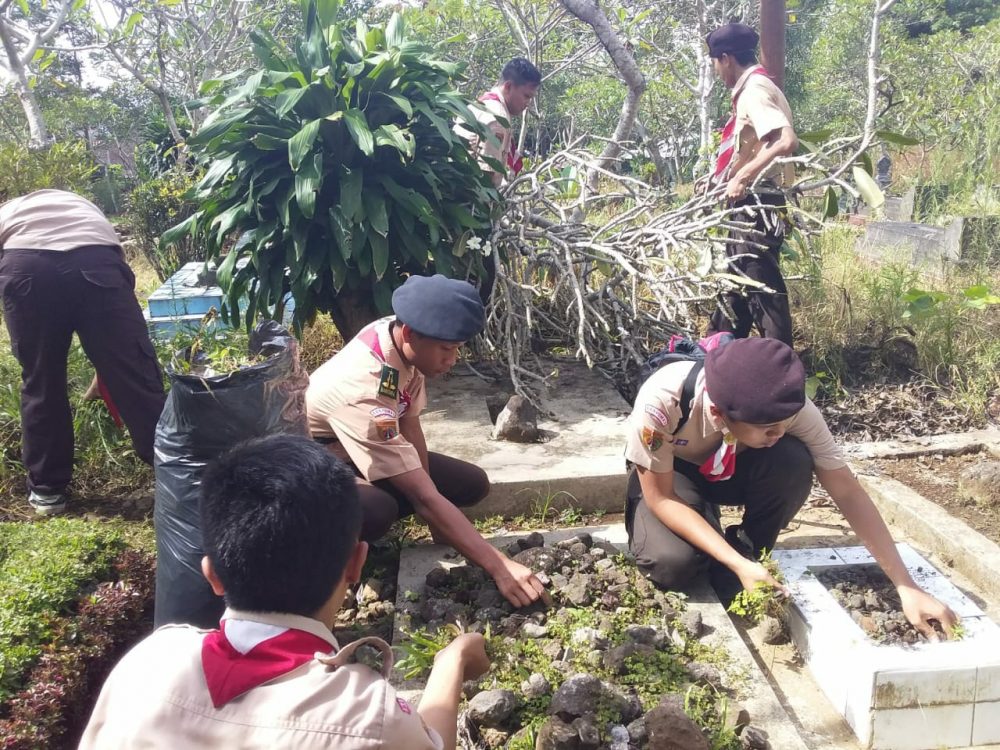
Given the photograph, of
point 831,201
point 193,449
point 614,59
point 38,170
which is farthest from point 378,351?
point 38,170

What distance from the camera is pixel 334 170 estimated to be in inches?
170

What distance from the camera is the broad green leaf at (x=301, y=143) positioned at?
13.0 feet

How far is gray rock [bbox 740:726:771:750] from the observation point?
85.9 inches

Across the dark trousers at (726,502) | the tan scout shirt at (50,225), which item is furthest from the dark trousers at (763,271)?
the tan scout shirt at (50,225)

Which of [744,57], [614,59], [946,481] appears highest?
[614,59]

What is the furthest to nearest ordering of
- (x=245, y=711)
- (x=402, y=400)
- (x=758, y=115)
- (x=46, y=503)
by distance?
(x=758, y=115) → (x=46, y=503) → (x=402, y=400) → (x=245, y=711)

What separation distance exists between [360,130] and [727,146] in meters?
2.25

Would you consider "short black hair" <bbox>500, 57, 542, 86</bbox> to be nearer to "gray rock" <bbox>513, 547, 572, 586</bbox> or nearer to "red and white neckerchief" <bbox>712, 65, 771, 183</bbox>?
"red and white neckerchief" <bbox>712, 65, 771, 183</bbox>

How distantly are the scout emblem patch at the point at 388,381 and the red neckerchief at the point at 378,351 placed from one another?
0.04 m

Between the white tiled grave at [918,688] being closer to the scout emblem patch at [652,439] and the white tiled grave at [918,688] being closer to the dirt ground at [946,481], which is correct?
the scout emblem patch at [652,439]

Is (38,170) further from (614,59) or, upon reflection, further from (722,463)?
(722,463)

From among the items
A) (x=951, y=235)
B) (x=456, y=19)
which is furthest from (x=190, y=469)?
(x=456, y=19)

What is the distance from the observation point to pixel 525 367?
5055 mm

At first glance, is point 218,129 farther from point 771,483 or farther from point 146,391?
point 771,483
